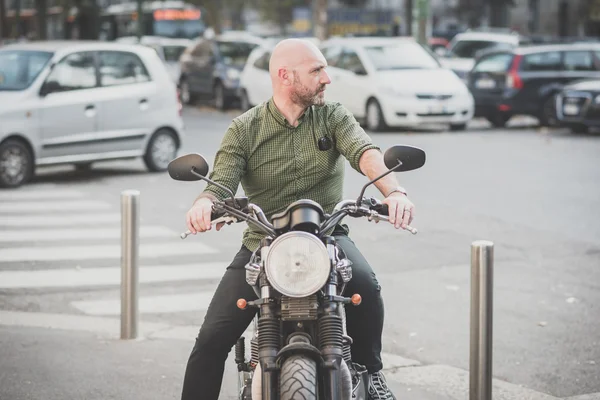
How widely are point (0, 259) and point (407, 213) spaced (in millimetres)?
6338

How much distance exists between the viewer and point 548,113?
22.9 metres

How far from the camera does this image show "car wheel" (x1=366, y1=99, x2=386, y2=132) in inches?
845

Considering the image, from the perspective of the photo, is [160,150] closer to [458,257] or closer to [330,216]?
[458,257]

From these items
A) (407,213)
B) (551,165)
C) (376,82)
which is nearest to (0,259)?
(407,213)

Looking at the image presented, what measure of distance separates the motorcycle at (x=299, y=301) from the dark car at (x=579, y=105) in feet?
56.3

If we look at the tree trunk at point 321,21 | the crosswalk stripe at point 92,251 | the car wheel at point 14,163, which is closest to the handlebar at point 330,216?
the crosswalk stripe at point 92,251

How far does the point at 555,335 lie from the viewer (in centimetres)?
748

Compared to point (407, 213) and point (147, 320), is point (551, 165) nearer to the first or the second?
point (147, 320)

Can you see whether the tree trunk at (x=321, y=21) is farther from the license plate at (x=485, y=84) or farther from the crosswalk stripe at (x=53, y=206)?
the crosswalk stripe at (x=53, y=206)

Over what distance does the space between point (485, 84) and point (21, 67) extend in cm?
1118

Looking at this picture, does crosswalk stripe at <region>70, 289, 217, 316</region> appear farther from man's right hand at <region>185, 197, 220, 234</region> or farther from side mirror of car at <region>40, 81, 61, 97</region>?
side mirror of car at <region>40, 81, 61, 97</region>

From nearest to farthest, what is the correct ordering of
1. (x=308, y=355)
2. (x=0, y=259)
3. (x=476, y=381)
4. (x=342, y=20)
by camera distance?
1. (x=308, y=355)
2. (x=476, y=381)
3. (x=0, y=259)
4. (x=342, y=20)

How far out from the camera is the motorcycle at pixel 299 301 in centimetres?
393

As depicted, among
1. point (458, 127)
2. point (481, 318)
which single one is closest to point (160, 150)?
point (458, 127)
